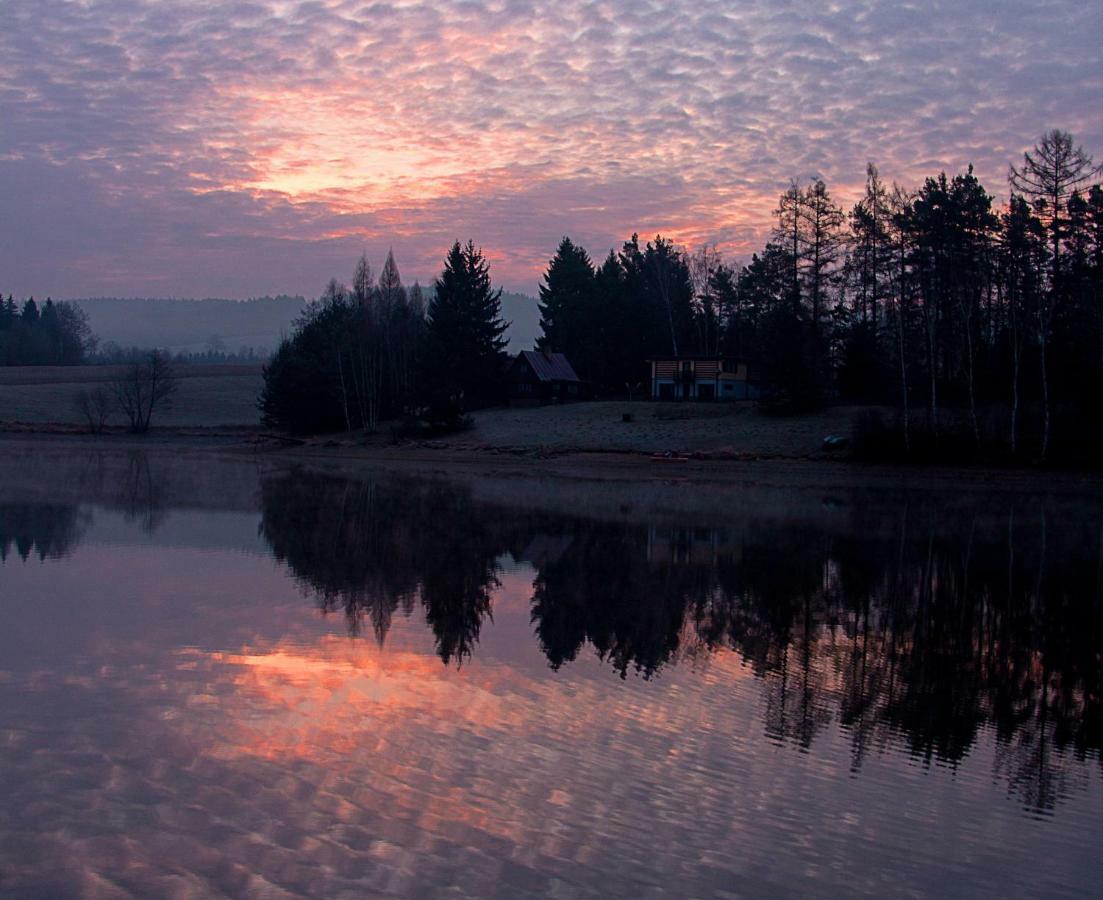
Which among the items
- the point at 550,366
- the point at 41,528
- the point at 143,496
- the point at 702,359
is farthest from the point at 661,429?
the point at 41,528

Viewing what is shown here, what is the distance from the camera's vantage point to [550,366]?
253ft

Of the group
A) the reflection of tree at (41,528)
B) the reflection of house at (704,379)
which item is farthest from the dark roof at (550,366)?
the reflection of tree at (41,528)

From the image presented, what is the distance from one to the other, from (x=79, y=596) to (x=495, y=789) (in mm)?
9418

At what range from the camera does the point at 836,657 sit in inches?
487

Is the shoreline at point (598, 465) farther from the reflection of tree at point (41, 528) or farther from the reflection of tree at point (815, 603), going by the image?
the reflection of tree at point (41, 528)

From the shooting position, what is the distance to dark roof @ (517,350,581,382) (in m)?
75.6

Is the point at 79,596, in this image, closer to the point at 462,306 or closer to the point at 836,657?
the point at 836,657

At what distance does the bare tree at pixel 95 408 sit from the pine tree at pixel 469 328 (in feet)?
81.0

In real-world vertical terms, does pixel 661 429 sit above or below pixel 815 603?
above

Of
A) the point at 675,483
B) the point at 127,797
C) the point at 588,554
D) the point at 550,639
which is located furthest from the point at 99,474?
the point at 127,797

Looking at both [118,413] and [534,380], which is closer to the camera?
[534,380]

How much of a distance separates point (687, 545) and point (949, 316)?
37226 millimetres

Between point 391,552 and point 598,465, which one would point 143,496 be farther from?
point 598,465

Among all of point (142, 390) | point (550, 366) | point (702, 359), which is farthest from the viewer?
point (142, 390)
